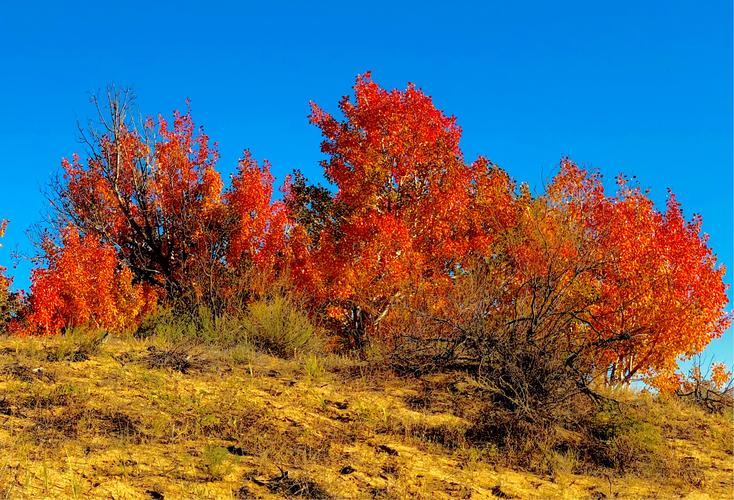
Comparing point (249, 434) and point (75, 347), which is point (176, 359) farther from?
point (249, 434)

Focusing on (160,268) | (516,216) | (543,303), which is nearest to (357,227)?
(516,216)

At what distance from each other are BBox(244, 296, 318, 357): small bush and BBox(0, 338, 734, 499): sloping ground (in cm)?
133

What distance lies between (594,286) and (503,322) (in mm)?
11279

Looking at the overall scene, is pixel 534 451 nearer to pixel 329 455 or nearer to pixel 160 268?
pixel 329 455

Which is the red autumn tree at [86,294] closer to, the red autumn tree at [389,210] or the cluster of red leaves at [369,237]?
the cluster of red leaves at [369,237]

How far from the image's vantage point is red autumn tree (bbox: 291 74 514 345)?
25.2 meters

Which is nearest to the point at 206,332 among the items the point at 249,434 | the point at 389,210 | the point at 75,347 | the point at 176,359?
the point at 176,359

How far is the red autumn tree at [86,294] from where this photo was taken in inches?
1052

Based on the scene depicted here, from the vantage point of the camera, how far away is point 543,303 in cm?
1378

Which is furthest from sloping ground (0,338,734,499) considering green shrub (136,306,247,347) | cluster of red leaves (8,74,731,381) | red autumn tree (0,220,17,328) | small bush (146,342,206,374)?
red autumn tree (0,220,17,328)

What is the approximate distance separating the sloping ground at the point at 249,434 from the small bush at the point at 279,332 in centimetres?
133

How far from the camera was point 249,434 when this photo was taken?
410 inches

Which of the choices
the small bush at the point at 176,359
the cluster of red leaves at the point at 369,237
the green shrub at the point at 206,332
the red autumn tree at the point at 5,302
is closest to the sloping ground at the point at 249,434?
the small bush at the point at 176,359

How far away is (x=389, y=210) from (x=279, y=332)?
444 inches
